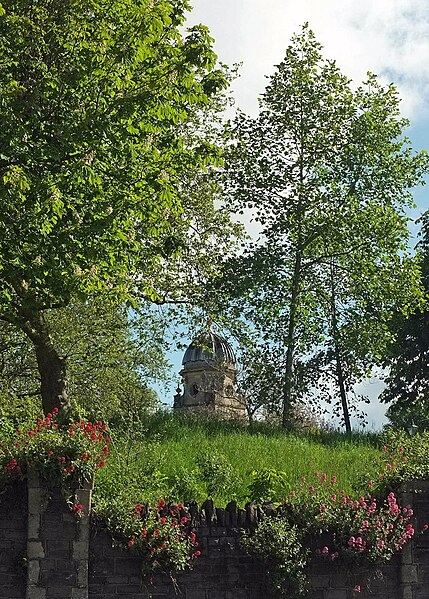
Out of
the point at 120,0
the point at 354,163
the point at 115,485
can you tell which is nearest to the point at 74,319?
the point at 354,163

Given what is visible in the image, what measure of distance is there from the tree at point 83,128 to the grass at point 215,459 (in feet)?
12.5

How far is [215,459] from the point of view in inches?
678

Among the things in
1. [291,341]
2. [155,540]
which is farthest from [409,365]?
[155,540]

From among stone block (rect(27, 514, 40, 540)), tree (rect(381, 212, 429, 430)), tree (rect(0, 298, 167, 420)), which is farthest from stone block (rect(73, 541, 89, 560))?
tree (rect(381, 212, 429, 430))

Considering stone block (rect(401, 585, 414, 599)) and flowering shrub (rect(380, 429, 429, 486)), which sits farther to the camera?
flowering shrub (rect(380, 429, 429, 486))

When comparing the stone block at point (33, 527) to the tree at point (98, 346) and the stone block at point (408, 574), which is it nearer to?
the stone block at point (408, 574)

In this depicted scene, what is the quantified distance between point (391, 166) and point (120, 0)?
44.8 ft

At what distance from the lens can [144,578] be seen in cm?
1318

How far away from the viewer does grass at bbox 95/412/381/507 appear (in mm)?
14406

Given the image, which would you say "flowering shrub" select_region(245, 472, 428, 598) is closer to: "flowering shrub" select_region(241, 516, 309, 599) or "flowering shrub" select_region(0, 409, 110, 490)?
"flowering shrub" select_region(241, 516, 309, 599)

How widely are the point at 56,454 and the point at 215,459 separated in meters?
4.80

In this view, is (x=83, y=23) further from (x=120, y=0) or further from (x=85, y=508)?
(x=85, y=508)

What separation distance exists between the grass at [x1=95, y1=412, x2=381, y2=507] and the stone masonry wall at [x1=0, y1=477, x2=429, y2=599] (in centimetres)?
74

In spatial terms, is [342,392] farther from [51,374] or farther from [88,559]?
[88,559]
